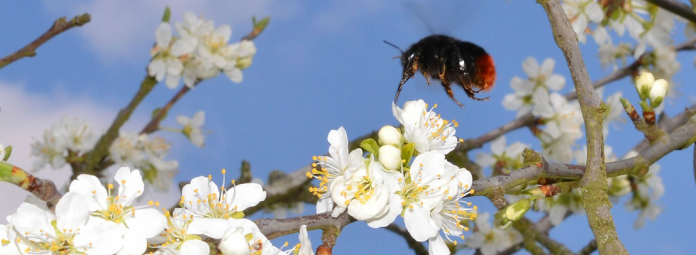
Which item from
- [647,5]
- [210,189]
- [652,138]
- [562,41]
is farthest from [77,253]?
[647,5]

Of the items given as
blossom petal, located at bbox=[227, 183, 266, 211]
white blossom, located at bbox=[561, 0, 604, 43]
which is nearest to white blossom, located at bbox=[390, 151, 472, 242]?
blossom petal, located at bbox=[227, 183, 266, 211]

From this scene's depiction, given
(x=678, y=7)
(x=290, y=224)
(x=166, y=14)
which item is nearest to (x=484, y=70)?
(x=678, y=7)

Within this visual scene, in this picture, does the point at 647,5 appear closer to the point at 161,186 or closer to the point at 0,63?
the point at 161,186

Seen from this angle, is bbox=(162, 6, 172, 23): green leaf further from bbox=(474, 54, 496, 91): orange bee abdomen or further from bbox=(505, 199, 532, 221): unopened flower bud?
bbox=(505, 199, 532, 221): unopened flower bud

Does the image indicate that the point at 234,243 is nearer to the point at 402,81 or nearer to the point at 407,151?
the point at 407,151

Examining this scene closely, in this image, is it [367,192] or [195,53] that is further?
[195,53]

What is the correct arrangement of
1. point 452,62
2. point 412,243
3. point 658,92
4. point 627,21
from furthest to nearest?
point 627,21 → point 412,243 → point 452,62 → point 658,92

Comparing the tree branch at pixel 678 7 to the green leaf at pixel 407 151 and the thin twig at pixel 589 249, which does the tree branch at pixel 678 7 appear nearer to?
the thin twig at pixel 589 249
